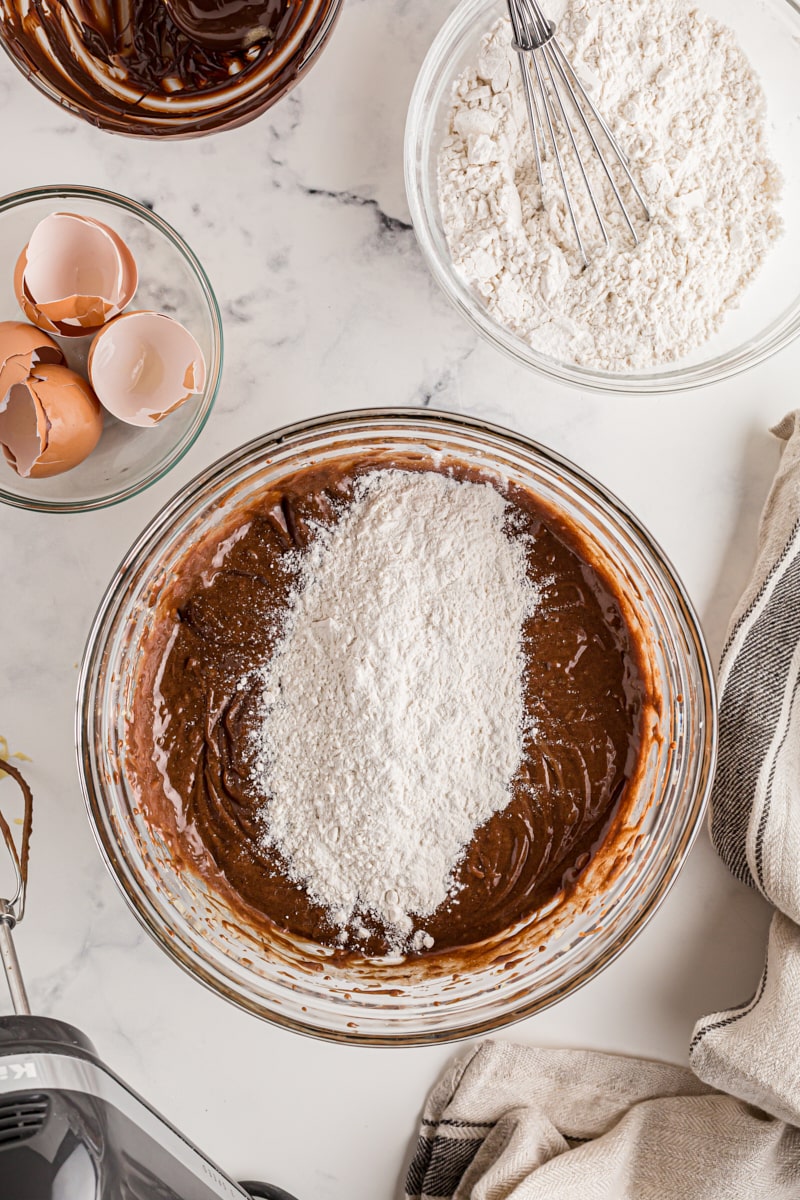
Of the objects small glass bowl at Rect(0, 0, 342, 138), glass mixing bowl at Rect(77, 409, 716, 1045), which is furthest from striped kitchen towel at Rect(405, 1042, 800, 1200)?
small glass bowl at Rect(0, 0, 342, 138)

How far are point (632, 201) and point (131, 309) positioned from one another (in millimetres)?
679

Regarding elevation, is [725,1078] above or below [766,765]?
below

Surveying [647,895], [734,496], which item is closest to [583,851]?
[647,895]

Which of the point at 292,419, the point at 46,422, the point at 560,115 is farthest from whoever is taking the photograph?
the point at 292,419

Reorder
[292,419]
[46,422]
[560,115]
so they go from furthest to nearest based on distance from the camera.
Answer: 1. [292,419]
2. [560,115]
3. [46,422]

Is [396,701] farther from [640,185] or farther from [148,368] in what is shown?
[640,185]

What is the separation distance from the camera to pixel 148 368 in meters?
1.21

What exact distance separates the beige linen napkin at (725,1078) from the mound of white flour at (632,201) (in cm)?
26

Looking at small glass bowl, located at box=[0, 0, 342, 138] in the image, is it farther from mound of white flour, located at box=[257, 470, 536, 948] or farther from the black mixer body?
the black mixer body

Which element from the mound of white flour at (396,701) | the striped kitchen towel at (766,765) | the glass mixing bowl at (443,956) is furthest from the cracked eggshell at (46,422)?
the striped kitchen towel at (766,765)

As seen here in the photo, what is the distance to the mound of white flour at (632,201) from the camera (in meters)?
1.24

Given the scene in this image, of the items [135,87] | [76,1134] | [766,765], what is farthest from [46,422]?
[766,765]

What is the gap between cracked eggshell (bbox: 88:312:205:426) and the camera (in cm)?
119

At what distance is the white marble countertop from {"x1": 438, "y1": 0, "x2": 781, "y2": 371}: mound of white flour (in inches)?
4.2
